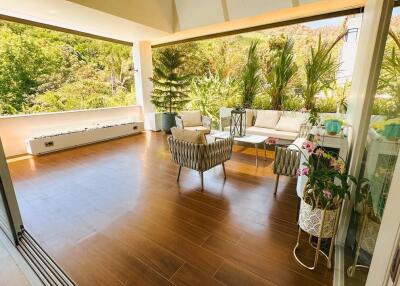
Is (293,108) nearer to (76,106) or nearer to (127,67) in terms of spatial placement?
(127,67)

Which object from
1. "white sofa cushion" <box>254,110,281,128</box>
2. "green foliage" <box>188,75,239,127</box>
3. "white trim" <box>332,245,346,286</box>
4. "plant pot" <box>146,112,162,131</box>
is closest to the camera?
"white trim" <box>332,245,346,286</box>

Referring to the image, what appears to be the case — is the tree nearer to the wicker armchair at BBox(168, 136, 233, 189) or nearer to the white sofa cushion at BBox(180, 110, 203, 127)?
the wicker armchair at BBox(168, 136, 233, 189)

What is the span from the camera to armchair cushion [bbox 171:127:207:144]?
2836 mm

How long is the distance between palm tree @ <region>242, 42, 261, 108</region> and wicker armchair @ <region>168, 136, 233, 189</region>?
256cm

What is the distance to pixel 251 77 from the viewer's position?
5172 mm

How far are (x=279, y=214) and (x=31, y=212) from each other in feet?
9.44

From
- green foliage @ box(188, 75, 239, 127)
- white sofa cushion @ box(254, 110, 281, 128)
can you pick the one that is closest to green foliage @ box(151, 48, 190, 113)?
green foliage @ box(188, 75, 239, 127)

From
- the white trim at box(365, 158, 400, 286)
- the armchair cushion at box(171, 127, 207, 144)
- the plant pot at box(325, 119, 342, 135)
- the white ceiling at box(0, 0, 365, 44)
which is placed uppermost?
the white ceiling at box(0, 0, 365, 44)

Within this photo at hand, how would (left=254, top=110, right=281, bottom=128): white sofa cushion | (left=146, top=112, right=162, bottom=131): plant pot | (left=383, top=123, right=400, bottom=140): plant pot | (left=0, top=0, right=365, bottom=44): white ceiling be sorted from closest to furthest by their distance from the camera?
(left=383, top=123, right=400, bottom=140): plant pot < (left=0, top=0, right=365, bottom=44): white ceiling < (left=254, top=110, right=281, bottom=128): white sofa cushion < (left=146, top=112, right=162, bottom=131): plant pot

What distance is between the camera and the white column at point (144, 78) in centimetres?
631

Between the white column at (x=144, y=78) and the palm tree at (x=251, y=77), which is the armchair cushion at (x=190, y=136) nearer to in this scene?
the palm tree at (x=251, y=77)

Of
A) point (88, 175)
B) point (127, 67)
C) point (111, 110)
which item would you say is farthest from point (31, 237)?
point (127, 67)

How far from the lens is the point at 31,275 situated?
167cm

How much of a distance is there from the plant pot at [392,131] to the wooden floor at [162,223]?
46.1 inches
